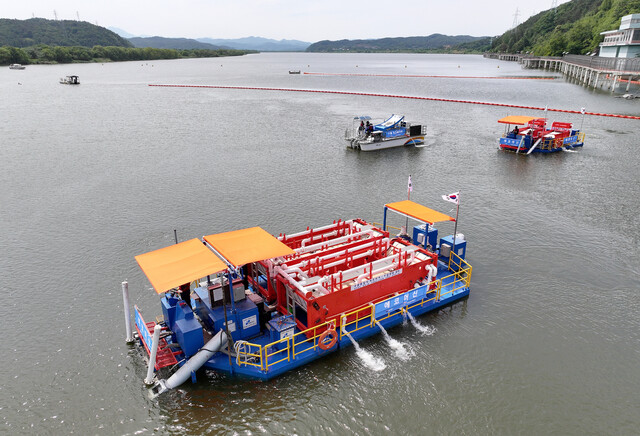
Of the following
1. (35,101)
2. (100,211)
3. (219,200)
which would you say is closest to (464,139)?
(219,200)

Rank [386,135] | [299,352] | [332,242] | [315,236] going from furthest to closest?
[386,135]
[315,236]
[332,242]
[299,352]

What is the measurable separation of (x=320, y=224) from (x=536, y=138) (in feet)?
107

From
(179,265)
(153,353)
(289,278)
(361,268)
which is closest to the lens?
(153,353)

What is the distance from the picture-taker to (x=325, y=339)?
52.5 feet

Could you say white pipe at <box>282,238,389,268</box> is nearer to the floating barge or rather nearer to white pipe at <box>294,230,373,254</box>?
the floating barge

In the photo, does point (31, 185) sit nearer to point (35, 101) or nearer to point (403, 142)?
point (403, 142)

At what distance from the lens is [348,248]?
756 inches

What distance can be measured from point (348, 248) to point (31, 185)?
3198 centimetres

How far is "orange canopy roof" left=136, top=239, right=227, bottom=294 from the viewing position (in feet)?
45.4

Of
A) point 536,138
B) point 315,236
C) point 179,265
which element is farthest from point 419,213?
point 536,138

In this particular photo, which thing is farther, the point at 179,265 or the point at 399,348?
the point at 399,348

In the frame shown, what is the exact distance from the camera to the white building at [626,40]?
112 m

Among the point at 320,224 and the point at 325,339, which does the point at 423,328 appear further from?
the point at 320,224

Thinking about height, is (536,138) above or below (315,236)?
above
